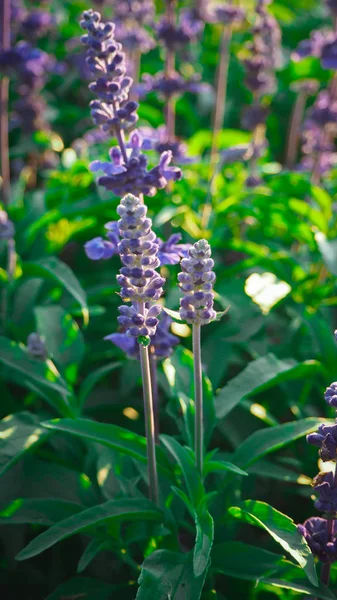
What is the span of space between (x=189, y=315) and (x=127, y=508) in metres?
0.79

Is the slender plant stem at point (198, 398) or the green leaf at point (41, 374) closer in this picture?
the slender plant stem at point (198, 398)

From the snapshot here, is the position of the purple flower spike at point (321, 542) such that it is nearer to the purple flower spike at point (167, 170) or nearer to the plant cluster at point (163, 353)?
the plant cluster at point (163, 353)

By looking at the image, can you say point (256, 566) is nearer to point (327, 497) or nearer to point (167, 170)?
point (327, 497)

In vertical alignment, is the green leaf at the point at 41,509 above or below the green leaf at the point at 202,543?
below

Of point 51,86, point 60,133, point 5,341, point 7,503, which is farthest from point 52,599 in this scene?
point 51,86

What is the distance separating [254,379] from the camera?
9.08ft

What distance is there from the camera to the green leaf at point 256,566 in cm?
232

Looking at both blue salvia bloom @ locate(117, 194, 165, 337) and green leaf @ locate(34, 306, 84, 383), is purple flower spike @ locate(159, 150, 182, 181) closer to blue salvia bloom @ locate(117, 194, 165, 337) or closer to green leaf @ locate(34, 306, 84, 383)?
blue salvia bloom @ locate(117, 194, 165, 337)

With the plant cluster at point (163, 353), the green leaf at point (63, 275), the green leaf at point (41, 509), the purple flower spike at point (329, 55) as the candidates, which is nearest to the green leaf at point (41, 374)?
the plant cluster at point (163, 353)

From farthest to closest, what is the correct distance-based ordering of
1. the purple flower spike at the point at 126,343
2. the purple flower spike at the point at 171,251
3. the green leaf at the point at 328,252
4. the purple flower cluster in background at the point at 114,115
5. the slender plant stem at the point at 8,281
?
the slender plant stem at the point at 8,281 < the green leaf at the point at 328,252 < the purple flower spike at the point at 126,343 < the purple flower cluster in background at the point at 114,115 < the purple flower spike at the point at 171,251

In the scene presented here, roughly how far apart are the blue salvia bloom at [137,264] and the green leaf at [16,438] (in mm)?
810

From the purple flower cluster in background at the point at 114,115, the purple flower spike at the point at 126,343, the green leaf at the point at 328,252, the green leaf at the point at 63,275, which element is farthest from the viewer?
the green leaf at the point at 328,252

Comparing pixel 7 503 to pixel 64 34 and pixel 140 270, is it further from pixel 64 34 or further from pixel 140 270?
pixel 64 34

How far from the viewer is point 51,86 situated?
25.1 feet
